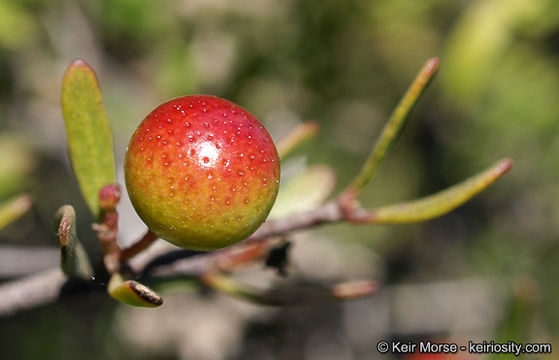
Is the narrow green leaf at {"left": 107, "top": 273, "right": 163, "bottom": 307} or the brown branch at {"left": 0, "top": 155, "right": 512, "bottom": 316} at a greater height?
the brown branch at {"left": 0, "top": 155, "right": 512, "bottom": 316}

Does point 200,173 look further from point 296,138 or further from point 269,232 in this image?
point 296,138

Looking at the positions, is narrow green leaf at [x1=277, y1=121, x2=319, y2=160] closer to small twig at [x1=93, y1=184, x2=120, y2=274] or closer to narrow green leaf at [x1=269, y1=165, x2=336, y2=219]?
narrow green leaf at [x1=269, y1=165, x2=336, y2=219]

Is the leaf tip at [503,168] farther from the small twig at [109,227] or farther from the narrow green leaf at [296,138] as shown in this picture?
the small twig at [109,227]

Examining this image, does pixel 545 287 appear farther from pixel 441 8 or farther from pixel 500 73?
pixel 441 8

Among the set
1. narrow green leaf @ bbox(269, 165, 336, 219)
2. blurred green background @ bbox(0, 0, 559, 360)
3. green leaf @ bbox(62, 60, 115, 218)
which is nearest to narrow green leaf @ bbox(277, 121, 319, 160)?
narrow green leaf @ bbox(269, 165, 336, 219)

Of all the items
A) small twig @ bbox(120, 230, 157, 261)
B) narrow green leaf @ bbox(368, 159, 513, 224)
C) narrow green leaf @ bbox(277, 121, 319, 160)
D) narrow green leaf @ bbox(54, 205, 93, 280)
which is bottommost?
narrow green leaf @ bbox(54, 205, 93, 280)

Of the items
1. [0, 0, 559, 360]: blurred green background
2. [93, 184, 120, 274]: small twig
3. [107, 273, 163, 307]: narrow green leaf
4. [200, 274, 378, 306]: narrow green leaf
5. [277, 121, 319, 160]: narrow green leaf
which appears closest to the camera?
[107, 273, 163, 307]: narrow green leaf

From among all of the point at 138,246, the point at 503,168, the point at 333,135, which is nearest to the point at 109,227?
the point at 138,246

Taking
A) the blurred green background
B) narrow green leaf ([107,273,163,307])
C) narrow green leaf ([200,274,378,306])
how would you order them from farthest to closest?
the blurred green background < narrow green leaf ([200,274,378,306]) < narrow green leaf ([107,273,163,307])

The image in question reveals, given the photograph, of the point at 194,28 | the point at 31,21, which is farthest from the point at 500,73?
the point at 31,21
